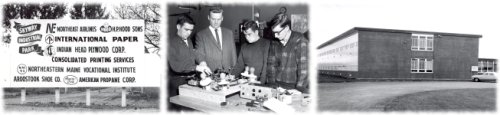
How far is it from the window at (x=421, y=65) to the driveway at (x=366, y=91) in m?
0.27

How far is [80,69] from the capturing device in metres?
4.90

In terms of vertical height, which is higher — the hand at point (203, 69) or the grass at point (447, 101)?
the hand at point (203, 69)

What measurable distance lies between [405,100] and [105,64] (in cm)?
497

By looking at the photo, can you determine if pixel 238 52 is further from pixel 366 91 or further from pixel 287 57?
pixel 366 91

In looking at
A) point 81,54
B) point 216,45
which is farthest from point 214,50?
point 81,54

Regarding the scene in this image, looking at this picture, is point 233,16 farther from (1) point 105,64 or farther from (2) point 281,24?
(1) point 105,64

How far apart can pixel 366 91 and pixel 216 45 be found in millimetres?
3139

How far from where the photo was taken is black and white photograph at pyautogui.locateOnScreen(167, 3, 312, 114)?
4.22 metres

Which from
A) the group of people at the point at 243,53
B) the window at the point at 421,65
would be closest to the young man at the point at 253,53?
the group of people at the point at 243,53

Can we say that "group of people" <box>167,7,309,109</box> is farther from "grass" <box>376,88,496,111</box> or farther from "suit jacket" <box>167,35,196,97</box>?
"grass" <box>376,88,496,111</box>

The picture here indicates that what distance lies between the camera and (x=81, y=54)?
191 inches

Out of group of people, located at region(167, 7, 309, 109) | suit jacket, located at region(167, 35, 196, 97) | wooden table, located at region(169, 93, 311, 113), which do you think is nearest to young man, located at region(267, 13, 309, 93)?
group of people, located at region(167, 7, 309, 109)

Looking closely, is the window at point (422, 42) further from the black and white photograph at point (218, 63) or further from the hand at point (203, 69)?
the hand at point (203, 69)

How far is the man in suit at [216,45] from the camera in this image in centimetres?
429
